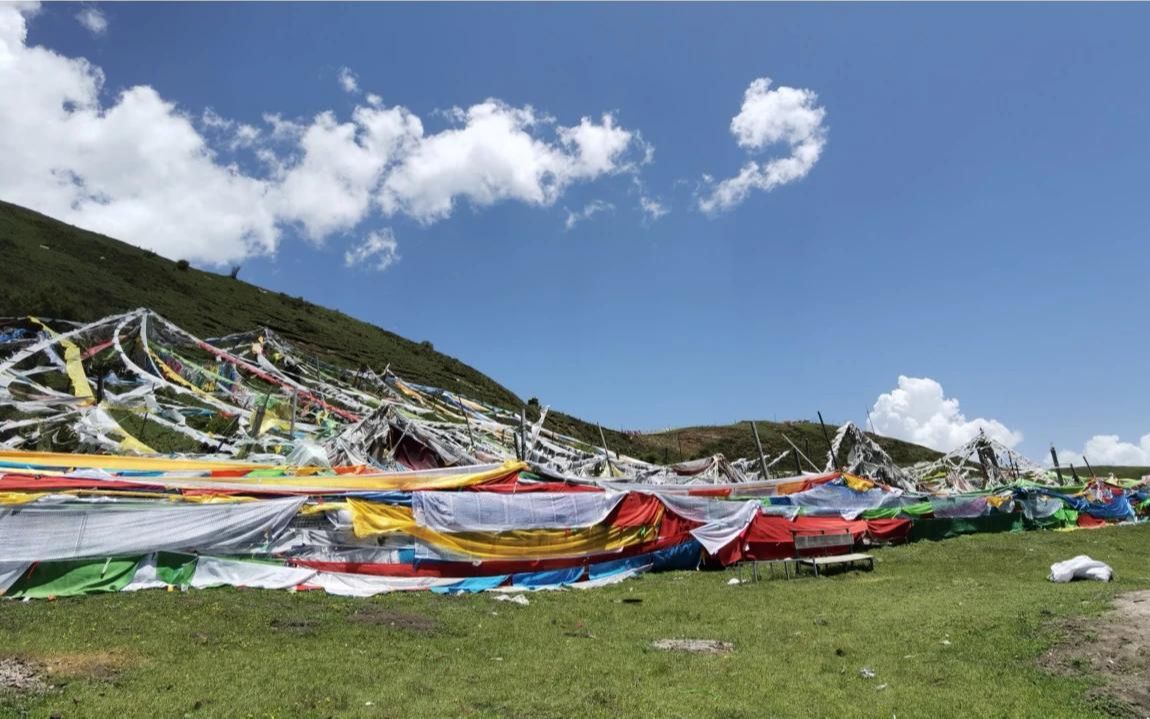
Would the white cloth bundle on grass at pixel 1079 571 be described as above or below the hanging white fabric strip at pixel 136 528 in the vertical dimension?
below

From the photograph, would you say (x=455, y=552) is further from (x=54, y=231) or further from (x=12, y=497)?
(x=54, y=231)

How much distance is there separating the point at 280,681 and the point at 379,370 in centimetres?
4852

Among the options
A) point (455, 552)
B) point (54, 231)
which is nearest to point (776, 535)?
point (455, 552)

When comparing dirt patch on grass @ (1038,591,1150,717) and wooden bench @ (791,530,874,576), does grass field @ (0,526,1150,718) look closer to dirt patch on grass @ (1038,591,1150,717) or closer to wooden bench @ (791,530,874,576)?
dirt patch on grass @ (1038,591,1150,717)

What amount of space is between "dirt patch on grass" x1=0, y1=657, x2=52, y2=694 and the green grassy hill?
120 feet

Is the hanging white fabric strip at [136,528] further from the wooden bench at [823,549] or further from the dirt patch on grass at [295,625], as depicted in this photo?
the wooden bench at [823,549]

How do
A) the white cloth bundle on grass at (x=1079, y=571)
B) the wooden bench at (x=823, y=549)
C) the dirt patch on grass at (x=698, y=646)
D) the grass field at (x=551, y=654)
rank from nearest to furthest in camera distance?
the grass field at (x=551, y=654) < the dirt patch on grass at (x=698, y=646) < the white cloth bundle on grass at (x=1079, y=571) < the wooden bench at (x=823, y=549)

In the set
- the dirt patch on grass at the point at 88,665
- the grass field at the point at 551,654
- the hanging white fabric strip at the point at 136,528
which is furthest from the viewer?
the hanging white fabric strip at the point at 136,528

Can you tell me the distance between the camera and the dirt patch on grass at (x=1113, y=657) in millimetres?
6629

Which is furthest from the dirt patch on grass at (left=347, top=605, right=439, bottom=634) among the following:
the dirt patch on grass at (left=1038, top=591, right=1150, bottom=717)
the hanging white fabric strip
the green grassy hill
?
the green grassy hill

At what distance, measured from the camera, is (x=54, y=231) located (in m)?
57.1

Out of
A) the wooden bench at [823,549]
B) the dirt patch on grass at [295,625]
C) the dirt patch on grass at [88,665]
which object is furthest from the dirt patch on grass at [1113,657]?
the dirt patch on grass at [88,665]

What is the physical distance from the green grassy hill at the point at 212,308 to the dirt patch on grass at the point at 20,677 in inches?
1439

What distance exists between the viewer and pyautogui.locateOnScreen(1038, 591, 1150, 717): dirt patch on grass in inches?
261
